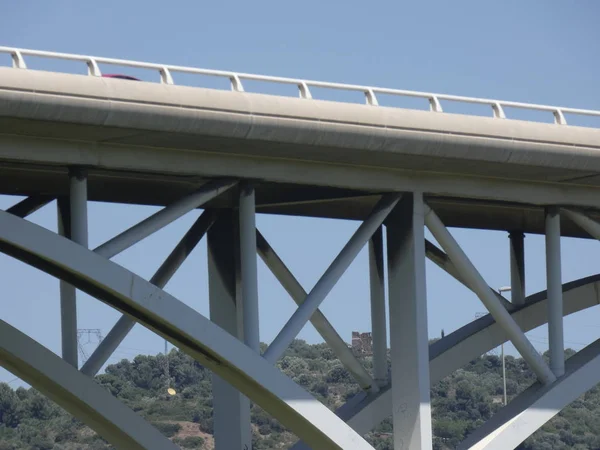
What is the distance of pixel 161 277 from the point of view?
2452 cm

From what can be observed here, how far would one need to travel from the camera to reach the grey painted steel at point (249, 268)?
872 inches

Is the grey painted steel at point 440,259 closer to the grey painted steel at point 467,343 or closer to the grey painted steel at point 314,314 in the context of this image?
the grey painted steel at point 467,343

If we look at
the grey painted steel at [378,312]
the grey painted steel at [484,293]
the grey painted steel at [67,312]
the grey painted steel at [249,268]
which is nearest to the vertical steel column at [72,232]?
the grey painted steel at [67,312]

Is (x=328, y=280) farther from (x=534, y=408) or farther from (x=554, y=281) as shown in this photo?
(x=554, y=281)

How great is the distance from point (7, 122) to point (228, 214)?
733 cm

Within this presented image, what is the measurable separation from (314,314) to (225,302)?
1548 millimetres

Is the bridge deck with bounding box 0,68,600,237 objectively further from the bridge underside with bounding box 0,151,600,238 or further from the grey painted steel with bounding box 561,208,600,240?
the grey painted steel with bounding box 561,208,600,240

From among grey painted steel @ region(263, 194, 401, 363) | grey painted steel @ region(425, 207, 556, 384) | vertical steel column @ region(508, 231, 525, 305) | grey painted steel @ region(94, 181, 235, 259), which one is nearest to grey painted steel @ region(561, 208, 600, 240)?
grey painted steel @ region(425, 207, 556, 384)

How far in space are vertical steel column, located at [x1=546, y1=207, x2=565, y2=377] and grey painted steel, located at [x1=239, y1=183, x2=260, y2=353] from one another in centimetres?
585

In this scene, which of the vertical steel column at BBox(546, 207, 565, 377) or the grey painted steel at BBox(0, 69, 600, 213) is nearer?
the grey painted steel at BBox(0, 69, 600, 213)

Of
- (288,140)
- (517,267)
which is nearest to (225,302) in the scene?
(288,140)

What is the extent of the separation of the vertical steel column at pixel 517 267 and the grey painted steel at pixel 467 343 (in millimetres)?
242

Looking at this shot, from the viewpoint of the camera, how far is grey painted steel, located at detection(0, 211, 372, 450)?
19453 mm

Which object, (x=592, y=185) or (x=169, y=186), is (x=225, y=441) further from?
(x=592, y=185)
